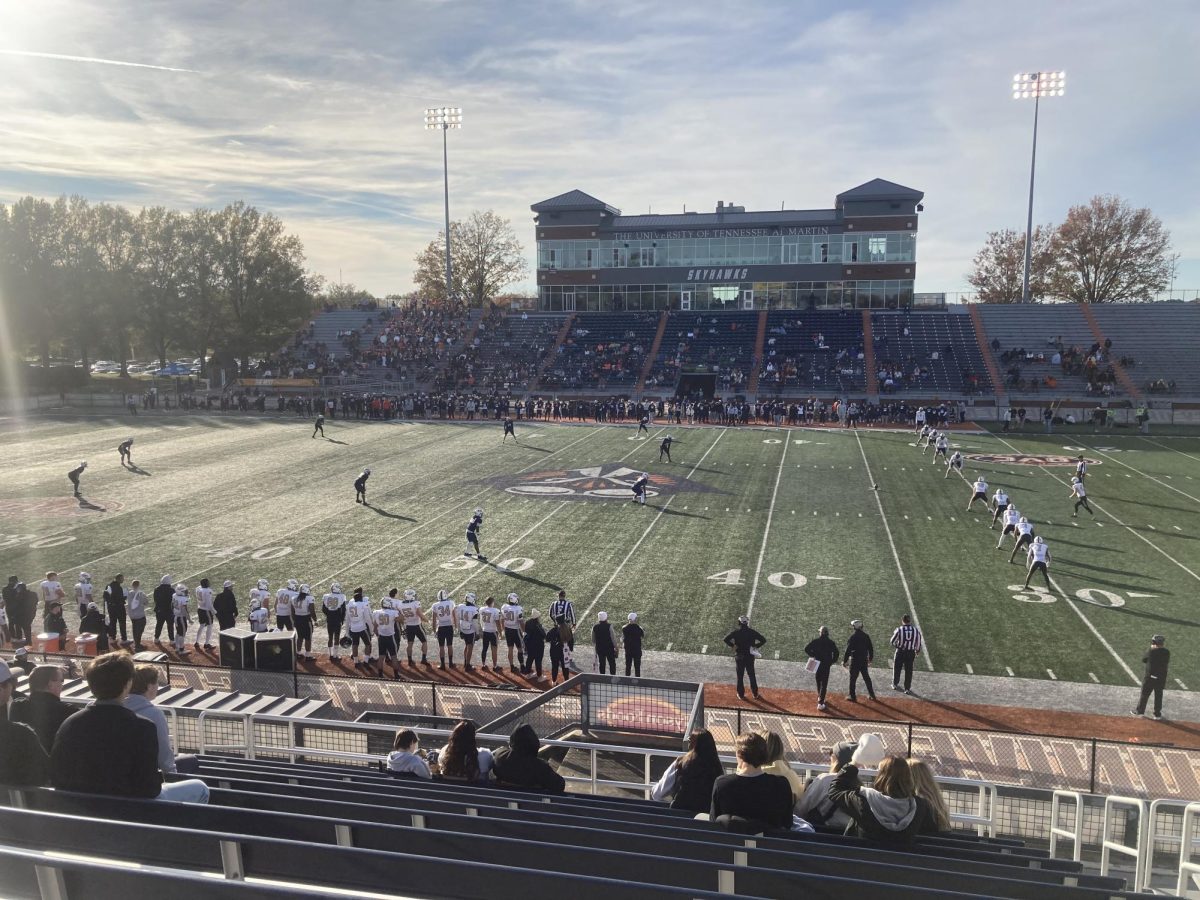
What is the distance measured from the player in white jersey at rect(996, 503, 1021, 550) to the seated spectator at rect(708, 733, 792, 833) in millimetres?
16231

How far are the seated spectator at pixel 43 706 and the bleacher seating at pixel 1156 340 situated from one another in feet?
163

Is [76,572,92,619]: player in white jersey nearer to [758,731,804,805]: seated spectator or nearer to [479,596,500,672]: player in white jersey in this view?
[479,596,500,672]: player in white jersey

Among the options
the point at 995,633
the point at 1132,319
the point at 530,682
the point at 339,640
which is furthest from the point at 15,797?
the point at 1132,319

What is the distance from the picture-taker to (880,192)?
56125 millimetres

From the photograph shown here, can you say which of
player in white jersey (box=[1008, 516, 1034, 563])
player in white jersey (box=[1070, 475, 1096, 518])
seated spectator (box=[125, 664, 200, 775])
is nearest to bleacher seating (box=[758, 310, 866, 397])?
player in white jersey (box=[1070, 475, 1096, 518])

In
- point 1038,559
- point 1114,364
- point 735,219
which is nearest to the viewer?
point 1038,559

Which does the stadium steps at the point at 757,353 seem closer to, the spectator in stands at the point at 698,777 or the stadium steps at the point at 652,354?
the stadium steps at the point at 652,354

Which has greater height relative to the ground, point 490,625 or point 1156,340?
point 1156,340

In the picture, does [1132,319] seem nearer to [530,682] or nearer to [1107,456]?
[1107,456]

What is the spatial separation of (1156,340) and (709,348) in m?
24.3

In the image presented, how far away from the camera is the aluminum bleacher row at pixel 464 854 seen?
2697 mm

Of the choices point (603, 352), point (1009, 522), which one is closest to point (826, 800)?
point (1009, 522)

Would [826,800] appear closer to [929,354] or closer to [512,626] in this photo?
[512,626]

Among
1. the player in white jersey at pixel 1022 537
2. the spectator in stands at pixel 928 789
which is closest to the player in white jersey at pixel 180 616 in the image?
the spectator in stands at pixel 928 789
